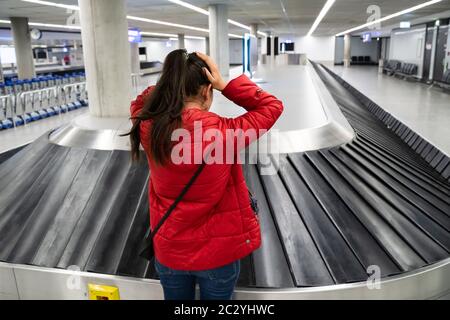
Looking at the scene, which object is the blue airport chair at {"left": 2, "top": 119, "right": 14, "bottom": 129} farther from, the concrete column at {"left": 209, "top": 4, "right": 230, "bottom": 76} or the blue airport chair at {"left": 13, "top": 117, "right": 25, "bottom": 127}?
the concrete column at {"left": 209, "top": 4, "right": 230, "bottom": 76}

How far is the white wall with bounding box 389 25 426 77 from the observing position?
26.5 m

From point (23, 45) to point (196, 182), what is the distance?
2005 centimetres

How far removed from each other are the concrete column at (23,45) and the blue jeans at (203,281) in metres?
19.7

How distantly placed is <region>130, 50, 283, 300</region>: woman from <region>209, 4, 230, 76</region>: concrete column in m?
13.2

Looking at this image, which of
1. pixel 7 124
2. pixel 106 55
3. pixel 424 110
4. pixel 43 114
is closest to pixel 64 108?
pixel 43 114

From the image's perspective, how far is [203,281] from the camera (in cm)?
212

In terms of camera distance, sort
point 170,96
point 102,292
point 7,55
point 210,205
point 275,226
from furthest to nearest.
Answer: point 7,55 < point 275,226 < point 102,292 < point 210,205 < point 170,96

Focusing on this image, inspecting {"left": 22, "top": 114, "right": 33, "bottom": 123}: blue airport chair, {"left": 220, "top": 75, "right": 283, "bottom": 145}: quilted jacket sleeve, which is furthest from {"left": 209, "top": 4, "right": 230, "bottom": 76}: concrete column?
{"left": 220, "top": 75, "right": 283, "bottom": 145}: quilted jacket sleeve

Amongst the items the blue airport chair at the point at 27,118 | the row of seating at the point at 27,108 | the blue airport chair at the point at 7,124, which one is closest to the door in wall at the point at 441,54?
the row of seating at the point at 27,108

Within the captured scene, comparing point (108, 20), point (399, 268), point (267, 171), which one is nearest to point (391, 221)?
point (399, 268)

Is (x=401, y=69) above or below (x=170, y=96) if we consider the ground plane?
below

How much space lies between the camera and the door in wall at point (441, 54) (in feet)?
71.3

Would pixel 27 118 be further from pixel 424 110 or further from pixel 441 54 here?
pixel 441 54

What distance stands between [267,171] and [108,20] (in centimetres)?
326
